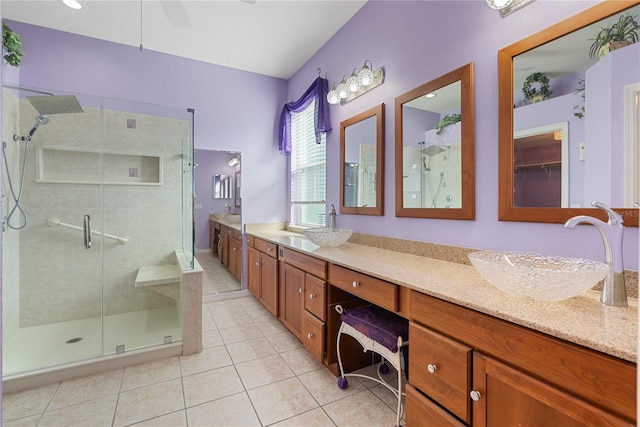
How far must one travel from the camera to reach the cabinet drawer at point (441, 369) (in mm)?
1088

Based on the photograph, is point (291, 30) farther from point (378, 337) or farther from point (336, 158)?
point (378, 337)

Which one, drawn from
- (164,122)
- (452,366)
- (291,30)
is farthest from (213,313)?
(291,30)

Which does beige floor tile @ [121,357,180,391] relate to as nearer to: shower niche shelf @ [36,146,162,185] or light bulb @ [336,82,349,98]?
shower niche shelf @ [36,146,162,185]

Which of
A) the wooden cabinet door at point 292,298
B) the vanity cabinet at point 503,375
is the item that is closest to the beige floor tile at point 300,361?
the wooden cabinet door at point 292,298

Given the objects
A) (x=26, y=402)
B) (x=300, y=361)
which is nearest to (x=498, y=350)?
(x=300, y=361)

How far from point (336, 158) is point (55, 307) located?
293 cm

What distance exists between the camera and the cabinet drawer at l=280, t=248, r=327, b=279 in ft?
6.57

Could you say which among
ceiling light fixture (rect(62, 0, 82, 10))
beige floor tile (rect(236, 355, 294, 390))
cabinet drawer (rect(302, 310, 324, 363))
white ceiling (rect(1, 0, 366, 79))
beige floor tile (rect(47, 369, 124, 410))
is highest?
white ceiling (rect(1, 0, 366, 79))

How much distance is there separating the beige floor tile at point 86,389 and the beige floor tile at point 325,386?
1214 mm

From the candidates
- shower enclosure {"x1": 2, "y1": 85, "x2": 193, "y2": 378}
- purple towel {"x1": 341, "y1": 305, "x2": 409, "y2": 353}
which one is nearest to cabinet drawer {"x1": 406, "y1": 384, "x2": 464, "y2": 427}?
purple towel {"x1": 341, "y1": 305, "x2": 409, "y2": 353}

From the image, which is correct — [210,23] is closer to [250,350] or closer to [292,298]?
[292,298]

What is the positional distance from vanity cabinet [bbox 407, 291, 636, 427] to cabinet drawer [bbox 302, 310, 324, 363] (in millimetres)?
807

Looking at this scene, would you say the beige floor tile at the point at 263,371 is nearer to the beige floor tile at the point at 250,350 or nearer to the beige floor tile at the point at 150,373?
the beige floor tile at the point at 250,350

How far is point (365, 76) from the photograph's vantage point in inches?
94.7
